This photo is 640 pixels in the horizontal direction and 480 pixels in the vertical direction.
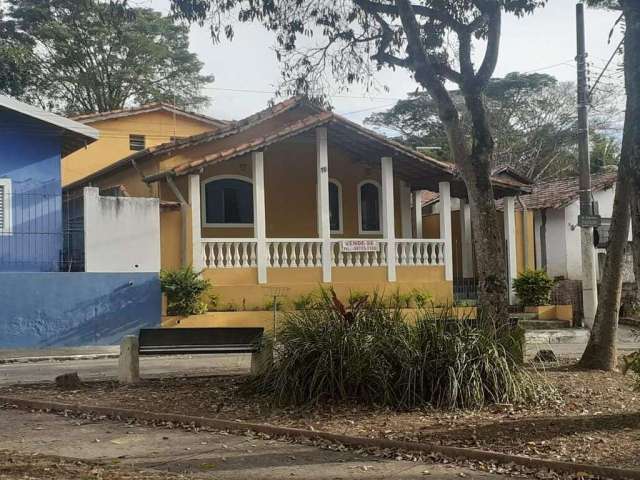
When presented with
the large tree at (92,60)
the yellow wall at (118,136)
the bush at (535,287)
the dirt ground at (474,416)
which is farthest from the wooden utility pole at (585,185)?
the large tree at (92,60)

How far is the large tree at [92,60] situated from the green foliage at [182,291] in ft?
44.9

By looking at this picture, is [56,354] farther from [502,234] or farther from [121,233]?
[502,234]

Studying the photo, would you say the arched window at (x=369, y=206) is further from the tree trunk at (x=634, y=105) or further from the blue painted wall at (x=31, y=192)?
the tree trunk at (x=634, y=105)

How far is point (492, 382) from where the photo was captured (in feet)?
25.0

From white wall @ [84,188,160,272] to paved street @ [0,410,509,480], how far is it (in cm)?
923

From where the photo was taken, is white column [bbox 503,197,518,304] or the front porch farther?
white column [bbox 503,197,518,304]

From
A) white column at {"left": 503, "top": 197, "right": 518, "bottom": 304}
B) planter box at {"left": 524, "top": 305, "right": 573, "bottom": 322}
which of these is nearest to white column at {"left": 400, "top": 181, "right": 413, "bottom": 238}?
white column at {"left": 503, "top": 197, "right": 518, "bottom": 304}

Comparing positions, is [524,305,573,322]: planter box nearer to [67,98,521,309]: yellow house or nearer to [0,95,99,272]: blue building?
[67,98,521,309]: yellow house

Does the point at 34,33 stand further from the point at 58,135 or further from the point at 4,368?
the point at 4,368

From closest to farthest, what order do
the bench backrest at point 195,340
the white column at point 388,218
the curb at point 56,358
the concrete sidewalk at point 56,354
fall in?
the bench backrest at point 195,340 → the curb at point 56,358 → the concrete sidewalk at point 56,354 → the white column at point 388,218

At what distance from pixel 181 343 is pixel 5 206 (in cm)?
909

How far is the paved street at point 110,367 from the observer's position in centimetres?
1116

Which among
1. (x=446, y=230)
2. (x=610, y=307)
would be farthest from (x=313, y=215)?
(x=610, y=307)

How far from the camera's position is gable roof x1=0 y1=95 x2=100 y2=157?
16750 mm
